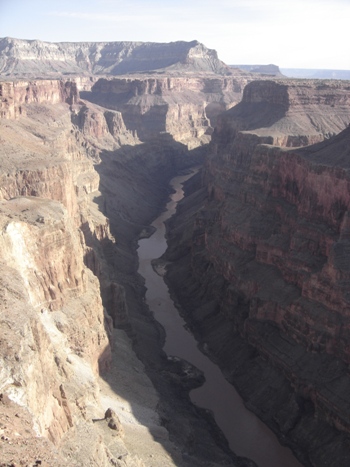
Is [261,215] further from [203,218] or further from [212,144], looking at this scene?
[212,144]

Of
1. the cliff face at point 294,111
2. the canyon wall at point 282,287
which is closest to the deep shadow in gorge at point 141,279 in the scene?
the canyon wall at point 282,287

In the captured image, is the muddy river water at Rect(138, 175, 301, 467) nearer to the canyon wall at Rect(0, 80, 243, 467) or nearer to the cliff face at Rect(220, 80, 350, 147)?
the canyon wall at Rect(0, 80, 243, 467)

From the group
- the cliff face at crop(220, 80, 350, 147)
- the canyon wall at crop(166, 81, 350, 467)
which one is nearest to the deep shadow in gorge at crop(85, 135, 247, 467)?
the canyon wall at crop(166, 81, 350, 467)

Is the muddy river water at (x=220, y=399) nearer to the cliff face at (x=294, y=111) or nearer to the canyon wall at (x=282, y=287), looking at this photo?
the canyon wall at (x=282, y=287)

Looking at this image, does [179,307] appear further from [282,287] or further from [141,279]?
[282,287]

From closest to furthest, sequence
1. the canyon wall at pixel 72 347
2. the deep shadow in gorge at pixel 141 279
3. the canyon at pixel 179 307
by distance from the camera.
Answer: the canyon wall at pixel 72 347 < the canyon at pixel 179 307 < the deep shadow in gorge at pixel 141 279

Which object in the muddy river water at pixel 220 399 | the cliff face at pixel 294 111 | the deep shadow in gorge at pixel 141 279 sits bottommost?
the muddy river water at pixel 220 399
